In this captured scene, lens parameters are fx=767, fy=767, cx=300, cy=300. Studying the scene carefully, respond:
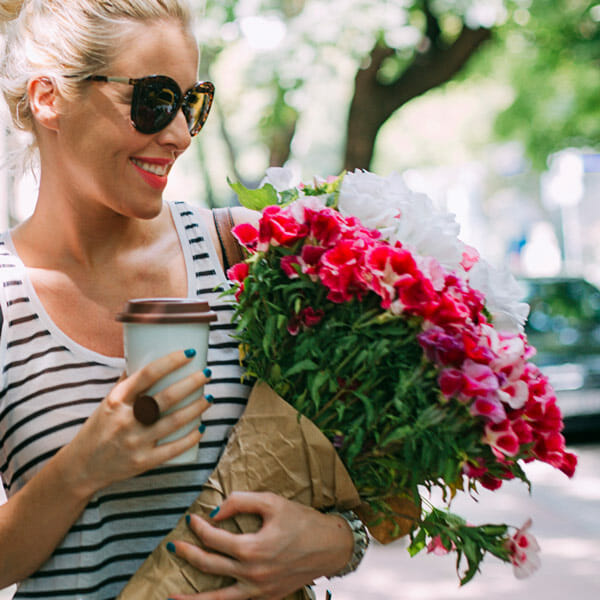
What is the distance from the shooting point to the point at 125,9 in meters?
1.65

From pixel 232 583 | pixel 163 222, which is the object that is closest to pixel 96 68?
pixel 163 222

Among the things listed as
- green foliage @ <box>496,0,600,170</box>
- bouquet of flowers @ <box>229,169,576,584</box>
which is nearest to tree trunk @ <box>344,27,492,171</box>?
green foliage @ <box>496,0,600,170</box>

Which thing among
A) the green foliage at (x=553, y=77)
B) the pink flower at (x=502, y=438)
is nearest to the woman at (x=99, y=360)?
the pink flower at (x=502, y=438)

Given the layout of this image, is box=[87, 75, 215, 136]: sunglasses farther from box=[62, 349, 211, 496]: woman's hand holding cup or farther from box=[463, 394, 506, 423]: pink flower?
box=[463, 394, 506, 423]: pink flower

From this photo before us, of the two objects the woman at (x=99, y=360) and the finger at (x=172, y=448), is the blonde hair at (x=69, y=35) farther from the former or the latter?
the finger at (x=172, y=448)

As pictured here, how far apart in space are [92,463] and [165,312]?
1.07ft

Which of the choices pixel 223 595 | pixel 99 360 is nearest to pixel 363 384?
pixel 223 595

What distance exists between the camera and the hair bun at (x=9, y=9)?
181 centimetres

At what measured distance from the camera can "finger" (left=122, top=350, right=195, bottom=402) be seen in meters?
1.38

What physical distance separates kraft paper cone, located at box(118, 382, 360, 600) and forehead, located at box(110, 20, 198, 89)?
706mm

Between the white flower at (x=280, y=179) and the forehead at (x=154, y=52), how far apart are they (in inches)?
10.4

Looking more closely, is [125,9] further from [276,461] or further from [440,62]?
[440,62]

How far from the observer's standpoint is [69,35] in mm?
1658

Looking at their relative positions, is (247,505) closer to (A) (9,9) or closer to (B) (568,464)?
(B) (568,464)
